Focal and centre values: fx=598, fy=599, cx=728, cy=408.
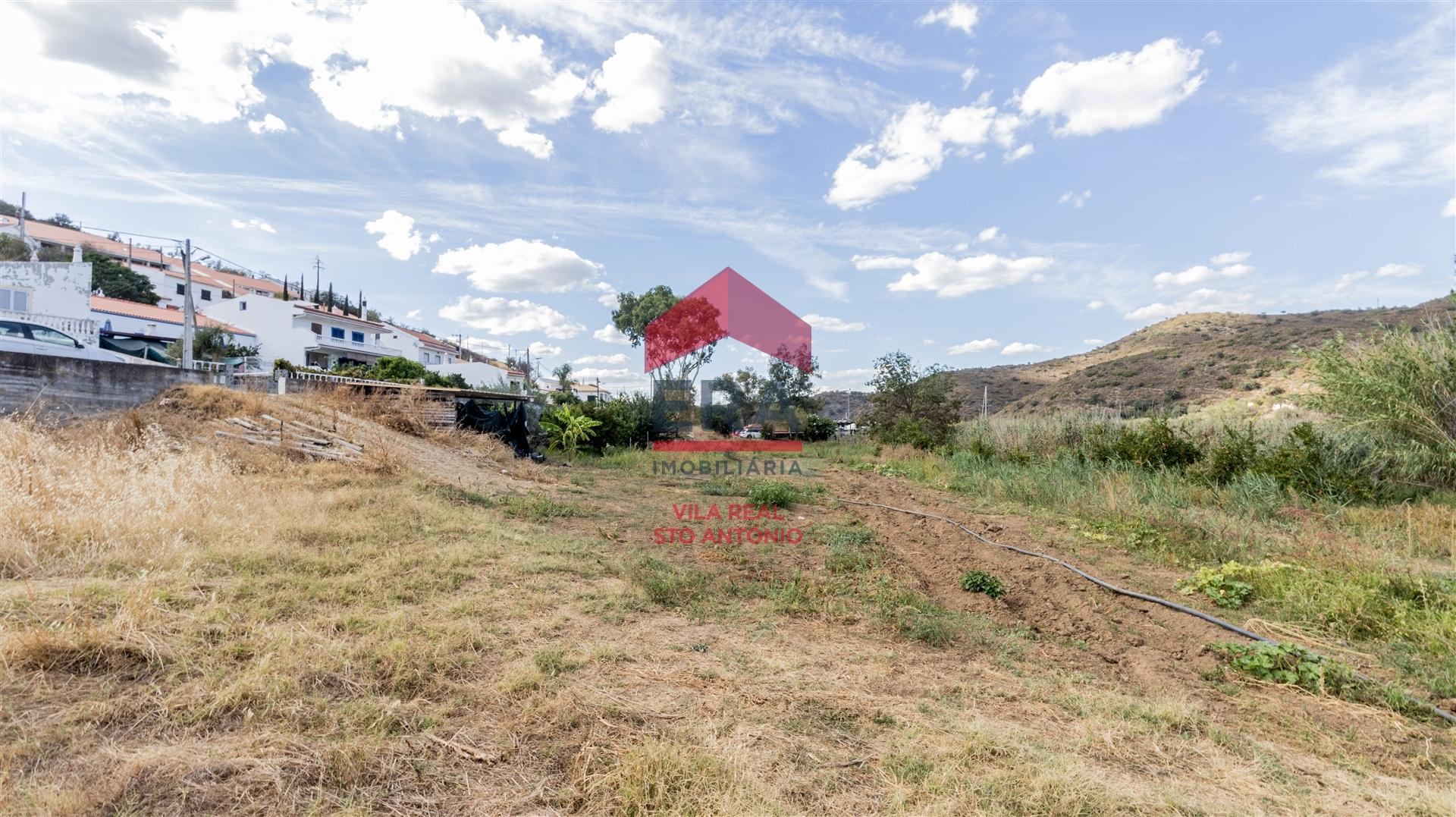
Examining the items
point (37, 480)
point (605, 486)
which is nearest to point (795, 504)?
point (605, 486)

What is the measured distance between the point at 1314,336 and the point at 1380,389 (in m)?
30.3

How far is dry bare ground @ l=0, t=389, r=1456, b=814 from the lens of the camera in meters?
2.06

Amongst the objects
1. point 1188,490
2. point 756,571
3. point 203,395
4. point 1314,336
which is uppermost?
point 1314,336

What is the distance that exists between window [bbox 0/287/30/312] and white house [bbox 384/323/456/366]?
1630 cm

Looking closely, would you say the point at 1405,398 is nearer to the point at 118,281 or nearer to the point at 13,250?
the point at 118,281

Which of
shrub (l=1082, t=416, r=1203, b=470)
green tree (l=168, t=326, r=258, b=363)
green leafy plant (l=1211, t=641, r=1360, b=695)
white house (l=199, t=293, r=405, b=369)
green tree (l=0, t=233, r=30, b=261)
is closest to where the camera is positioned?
green leafy plant (l=1211, t=641, r=1360, b=695)

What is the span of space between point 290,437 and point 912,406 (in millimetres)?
14456

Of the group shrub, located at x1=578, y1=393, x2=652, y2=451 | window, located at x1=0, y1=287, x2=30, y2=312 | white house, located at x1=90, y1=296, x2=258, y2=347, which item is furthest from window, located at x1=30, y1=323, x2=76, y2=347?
white house, located at x1=90, y1=296, x2=258, y2=347

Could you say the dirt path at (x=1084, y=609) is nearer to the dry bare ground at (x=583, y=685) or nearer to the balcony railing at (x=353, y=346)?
the dry bare ground at (x=583, y=685)

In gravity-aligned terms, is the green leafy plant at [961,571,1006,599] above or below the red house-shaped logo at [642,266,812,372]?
below

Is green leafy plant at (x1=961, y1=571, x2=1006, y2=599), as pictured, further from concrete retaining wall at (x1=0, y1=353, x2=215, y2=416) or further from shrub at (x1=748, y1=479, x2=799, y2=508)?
concrete retaining wall at (x1=0, y1=353, x2=215, y2=416)

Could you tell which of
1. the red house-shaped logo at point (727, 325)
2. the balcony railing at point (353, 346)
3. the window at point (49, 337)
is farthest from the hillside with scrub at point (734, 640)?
the balcony railing at point (353, 346)

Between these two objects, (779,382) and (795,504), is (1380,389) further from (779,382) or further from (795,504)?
(779,382)

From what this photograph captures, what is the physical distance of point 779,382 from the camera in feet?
88.1
